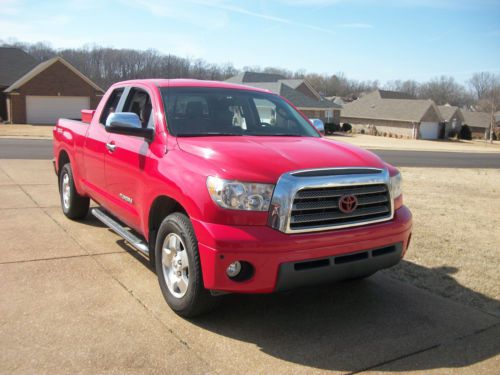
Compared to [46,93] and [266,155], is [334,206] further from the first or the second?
[46,93]

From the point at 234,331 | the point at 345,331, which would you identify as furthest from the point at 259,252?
the point at 345,331

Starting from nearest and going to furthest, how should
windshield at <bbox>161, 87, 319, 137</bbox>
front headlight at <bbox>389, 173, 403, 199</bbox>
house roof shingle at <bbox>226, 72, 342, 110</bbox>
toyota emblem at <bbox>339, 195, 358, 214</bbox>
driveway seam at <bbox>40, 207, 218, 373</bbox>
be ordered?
driveway seam at <bbox>40, 207, 218, 373</bbox>, toyota emblem at <bbox>339, 195, 358, 214</bbox>, front headlight at <bbox>389, 173, 403, 199</bbox>, windshield at <bbox>161, 87, 319, 137</bbox>, house roof shingle at <bbox>226, 72, 342, 110</bbox>

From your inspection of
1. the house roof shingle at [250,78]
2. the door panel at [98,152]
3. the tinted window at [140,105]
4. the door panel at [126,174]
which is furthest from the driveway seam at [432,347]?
the house roof shingle at [250,78]

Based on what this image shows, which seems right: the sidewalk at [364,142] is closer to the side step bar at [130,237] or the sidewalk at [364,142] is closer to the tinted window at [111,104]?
the tinted window at [111,104]

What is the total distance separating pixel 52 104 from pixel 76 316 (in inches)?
1623

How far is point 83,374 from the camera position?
3.21 meters

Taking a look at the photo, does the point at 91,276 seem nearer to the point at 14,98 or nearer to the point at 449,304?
the point at 449,304

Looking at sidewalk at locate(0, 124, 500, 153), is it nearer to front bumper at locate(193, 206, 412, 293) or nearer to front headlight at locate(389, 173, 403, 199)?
front headlight at locate(389, 173, 403, 199)

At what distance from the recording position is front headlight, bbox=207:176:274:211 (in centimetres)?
361

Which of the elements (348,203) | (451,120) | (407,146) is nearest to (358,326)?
(348,203)

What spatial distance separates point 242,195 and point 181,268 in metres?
A: 0.88

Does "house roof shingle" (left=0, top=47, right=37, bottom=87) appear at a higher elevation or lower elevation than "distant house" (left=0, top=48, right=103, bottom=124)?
higher

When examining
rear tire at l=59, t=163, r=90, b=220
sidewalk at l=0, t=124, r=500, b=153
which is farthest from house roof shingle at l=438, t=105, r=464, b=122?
rear tire at l=59, t=163, r=90, b=220

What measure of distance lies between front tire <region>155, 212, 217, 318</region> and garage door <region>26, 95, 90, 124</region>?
39104 mm
